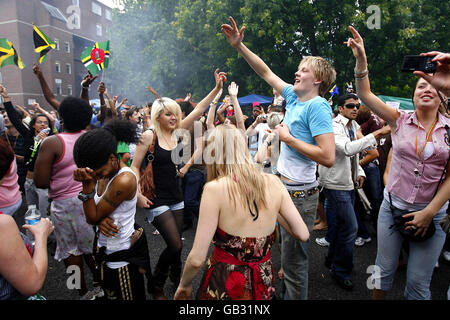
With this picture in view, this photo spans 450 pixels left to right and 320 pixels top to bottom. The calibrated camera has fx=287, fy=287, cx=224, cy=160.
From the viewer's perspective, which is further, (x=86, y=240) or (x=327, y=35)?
(x=327, y=35)

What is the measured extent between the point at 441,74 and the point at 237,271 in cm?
177

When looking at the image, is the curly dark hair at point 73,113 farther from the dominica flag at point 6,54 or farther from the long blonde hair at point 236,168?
the dominica flag at point 6,54

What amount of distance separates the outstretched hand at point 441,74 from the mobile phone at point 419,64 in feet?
0.08

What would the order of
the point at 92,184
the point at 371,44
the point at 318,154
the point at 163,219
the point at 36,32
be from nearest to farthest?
the point at 92,184 < the point at 318,154 < the point at 163,219 < the point at 36,32 < the point at 371,44

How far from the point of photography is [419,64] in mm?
1850

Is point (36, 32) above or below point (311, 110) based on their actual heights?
above

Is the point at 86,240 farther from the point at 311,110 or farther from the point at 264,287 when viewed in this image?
the point at 311,110

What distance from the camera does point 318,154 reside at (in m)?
2.15

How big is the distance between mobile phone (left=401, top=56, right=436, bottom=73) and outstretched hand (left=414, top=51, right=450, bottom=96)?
26 mm

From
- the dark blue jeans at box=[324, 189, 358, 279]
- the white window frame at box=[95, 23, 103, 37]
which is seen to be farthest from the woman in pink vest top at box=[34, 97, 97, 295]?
the white window frame at box=[95, 23, 103, 37]

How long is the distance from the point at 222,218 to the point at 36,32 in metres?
5.64

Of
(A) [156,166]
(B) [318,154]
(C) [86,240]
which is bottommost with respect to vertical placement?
(C) [86,240]
